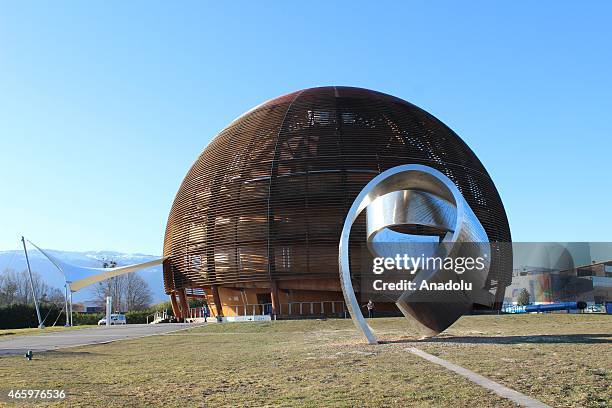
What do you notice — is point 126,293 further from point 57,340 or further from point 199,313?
point 57,340

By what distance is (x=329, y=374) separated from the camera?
10469 millimetres

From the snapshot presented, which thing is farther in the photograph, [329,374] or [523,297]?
[523,297]

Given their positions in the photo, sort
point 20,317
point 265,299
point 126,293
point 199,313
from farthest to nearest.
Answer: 1. point 126,293
2. point 20,317
3. point 199,313
4. point 265,299

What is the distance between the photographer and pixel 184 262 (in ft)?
144

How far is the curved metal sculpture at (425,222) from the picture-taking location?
1628 centimetres

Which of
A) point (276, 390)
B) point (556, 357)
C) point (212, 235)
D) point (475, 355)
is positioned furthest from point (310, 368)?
point (212, 235)

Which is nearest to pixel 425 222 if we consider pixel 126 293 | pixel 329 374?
pixel 329 374

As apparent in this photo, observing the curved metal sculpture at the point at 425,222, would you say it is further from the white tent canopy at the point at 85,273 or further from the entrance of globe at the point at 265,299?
the white tent canopy at the point at 85,273

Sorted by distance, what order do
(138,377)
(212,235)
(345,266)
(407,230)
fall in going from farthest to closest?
(212,235), (407,230), (345,266), (138,377)

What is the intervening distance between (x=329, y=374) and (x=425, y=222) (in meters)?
9.02

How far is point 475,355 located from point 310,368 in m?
3.58

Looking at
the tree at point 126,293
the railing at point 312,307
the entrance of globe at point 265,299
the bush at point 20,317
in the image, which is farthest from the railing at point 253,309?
the tree at point 126,293

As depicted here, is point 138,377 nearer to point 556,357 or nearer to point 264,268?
point 556,357

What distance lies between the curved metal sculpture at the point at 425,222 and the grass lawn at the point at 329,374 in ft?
2.63
